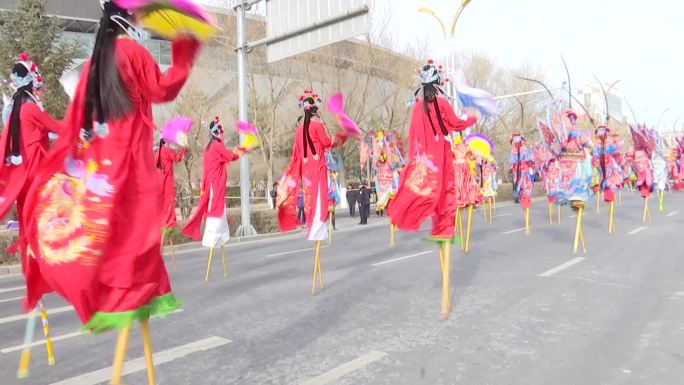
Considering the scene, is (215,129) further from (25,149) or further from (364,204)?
(364,204)

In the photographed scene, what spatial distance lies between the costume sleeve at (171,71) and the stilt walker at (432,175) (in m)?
3.08

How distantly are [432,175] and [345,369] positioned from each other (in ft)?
7.12

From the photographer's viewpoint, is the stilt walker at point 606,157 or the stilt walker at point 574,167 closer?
the stilt walker at point 574,167

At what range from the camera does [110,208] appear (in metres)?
2.64

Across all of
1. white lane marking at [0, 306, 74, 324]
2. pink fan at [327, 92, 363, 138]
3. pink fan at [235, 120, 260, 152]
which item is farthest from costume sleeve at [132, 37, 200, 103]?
white lane marking at [0, 306, 74, 324]

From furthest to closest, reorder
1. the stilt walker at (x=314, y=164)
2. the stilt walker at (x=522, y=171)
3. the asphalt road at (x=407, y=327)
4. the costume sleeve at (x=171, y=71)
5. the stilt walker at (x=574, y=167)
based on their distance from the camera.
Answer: the stilt walker at (x=522, y=171) → the stilt walker at (x=574, y=167) → the stilt walker at (x=314, y=164) → the asphalt road at (x=407, y=327) → the costume sleeve at (x=171, y=71)

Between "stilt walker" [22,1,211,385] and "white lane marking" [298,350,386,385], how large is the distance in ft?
4.57

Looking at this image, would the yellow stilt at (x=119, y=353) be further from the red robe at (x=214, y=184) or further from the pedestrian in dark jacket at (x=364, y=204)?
the pedestrian in dark jacket at (x=364, y=204)

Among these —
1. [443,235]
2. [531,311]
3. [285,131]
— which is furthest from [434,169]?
[285,131]

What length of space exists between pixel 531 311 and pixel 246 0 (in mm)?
12828

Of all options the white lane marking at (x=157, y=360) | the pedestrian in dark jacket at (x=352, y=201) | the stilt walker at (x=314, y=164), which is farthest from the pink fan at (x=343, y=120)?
the pedestrian in dark jacket at (x=352, y=201)

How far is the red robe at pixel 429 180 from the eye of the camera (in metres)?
5.32

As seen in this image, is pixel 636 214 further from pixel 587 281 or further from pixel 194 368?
pixel 194 368

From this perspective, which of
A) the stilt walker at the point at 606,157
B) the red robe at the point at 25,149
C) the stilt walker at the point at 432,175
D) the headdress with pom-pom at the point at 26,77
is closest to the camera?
the red robe at the point at 25,149
